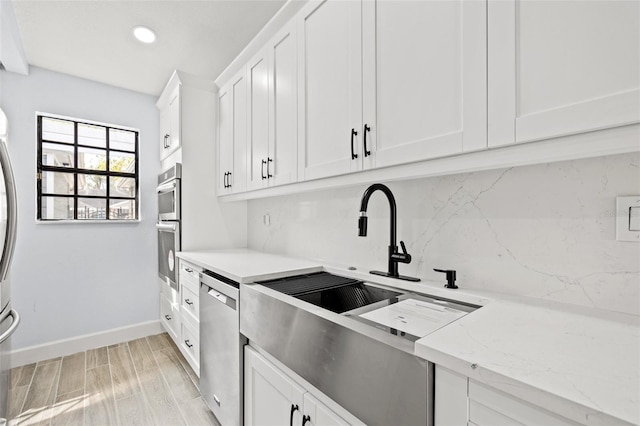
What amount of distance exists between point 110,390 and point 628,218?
304cm

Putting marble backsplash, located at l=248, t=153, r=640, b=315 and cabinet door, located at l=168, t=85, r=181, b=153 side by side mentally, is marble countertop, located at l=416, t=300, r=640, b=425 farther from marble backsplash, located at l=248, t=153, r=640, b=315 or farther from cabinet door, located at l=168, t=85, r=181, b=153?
cabinet door, located at l=168, t=85, r=181, b=153

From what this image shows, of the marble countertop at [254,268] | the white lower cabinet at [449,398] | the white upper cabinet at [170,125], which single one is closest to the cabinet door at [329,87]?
the marble countertop at [254,268]

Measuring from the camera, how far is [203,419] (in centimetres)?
184

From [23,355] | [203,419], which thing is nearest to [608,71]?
[203,419]

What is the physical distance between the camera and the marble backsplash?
904 mm

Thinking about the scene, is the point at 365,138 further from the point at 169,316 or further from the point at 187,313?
the point at 169,316

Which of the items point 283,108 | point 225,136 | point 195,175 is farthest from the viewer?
point 195,175

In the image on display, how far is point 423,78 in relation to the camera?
106cm

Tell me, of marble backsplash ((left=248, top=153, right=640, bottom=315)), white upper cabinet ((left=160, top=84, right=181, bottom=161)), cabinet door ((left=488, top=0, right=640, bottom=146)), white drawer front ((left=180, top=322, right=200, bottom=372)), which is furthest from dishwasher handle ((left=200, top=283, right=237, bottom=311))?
white upper cabinet ((left=160, top=84, right=181, bottom=161))

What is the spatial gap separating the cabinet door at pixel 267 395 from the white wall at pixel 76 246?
2311 millimetres

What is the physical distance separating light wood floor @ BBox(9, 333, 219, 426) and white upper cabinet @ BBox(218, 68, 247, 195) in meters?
1.53

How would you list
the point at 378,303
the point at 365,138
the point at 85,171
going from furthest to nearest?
the point at 85,171 → the point at 365,138 → the point at 378,303

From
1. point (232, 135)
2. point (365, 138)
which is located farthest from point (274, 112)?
point (365, 138)

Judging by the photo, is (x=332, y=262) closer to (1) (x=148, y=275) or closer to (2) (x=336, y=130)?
(2) (x=336, y=130)
